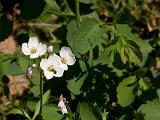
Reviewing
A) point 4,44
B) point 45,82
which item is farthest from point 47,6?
point 4,44

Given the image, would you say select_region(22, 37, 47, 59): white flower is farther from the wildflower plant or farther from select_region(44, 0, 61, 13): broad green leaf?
select_region(44, 0, 61, 13): broad green leaf

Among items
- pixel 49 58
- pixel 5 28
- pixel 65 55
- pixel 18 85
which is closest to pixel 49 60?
pixel 49 58

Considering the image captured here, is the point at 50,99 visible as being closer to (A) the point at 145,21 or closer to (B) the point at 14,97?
(B) the point at 14,97

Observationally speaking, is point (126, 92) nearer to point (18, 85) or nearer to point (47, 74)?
point (47, 74)

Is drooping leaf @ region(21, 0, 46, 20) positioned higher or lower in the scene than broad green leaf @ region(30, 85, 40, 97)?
higher

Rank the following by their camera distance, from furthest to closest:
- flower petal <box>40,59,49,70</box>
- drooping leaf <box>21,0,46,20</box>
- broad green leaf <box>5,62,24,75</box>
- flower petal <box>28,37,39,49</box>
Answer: broad green leaf <box>5,62,24,75</box> → drooping leaf <box>21,0,46,20</box> → flower petal <box>28,37,39,49</box> → flower petal <box>40,59,49,70</box>

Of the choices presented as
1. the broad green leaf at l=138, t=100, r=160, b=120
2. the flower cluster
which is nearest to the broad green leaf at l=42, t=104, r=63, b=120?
the flower cluster
